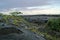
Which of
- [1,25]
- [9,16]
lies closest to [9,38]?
[1,25]

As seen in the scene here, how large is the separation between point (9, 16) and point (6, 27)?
5.69 feet

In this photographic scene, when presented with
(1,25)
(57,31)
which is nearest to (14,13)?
(1,25)

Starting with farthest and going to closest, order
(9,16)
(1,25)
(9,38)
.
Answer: (9,16) < (1,25) < (9,38)

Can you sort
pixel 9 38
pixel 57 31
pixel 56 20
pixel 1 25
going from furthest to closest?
1. pixel 56 20
2. pixel 57 31
3. pixel 1 25
4. pixel 9 38

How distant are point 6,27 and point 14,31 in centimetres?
27

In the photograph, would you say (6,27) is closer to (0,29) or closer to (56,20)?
(0,29)

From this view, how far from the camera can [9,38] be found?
238 inches

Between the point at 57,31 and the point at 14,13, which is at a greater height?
the point at 14,13

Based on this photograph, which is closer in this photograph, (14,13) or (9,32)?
(9,32)

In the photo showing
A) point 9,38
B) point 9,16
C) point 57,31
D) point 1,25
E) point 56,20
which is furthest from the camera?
point 56,20

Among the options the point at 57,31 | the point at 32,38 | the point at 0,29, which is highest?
the point at 0,29

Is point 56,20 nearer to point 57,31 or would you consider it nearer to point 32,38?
point 57,31

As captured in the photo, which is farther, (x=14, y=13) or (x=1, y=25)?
(x=14, y=13)

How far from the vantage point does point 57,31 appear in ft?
42.8
